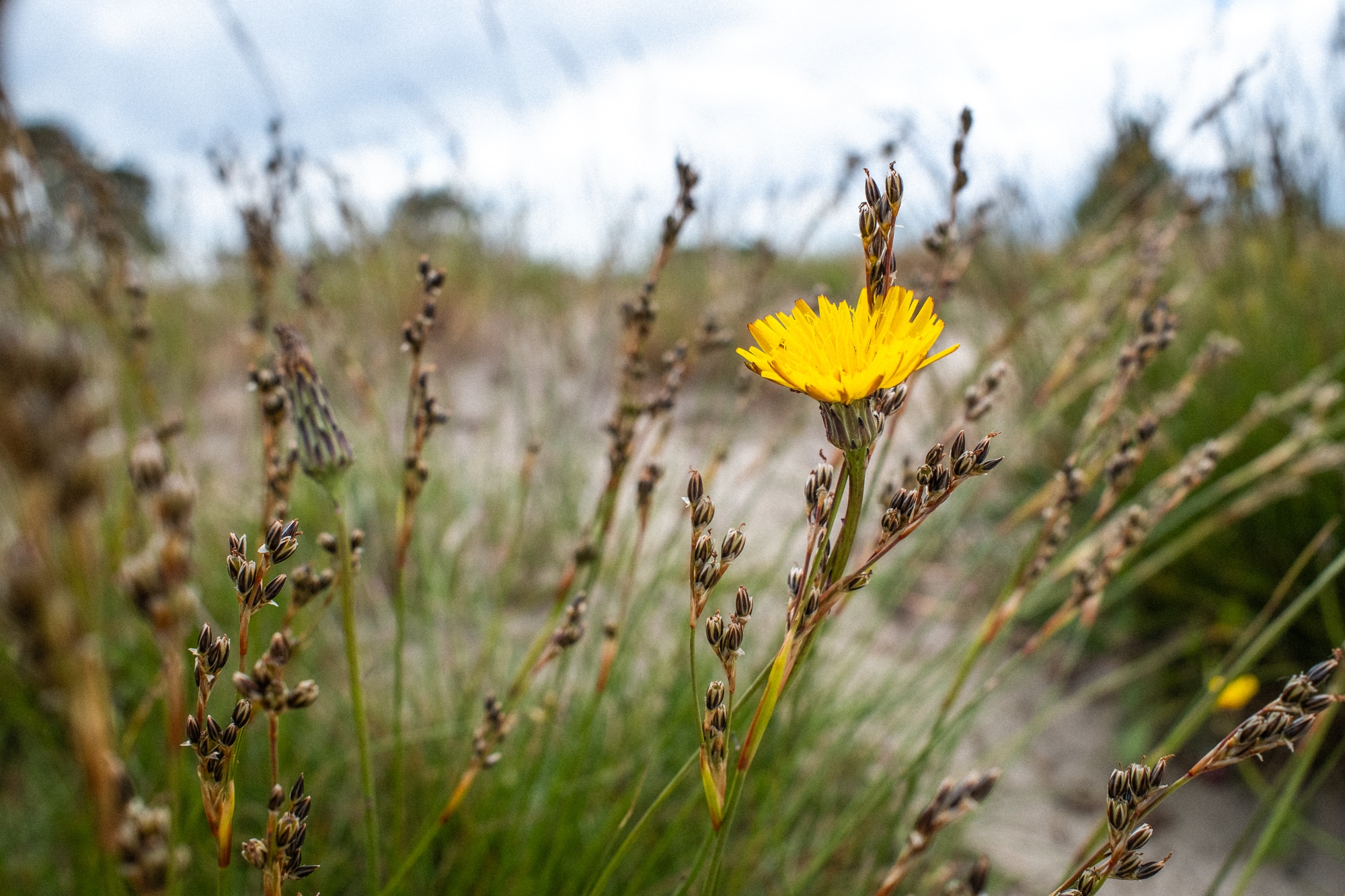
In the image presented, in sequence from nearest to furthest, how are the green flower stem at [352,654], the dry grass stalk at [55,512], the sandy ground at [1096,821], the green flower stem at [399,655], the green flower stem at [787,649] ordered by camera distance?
the dry grass stalk at [55,512]
the green flower stem at [787,649]
the green flower stem at [352,654]
the green flower stem at [399,655]
the sandy ground at [1096,821]

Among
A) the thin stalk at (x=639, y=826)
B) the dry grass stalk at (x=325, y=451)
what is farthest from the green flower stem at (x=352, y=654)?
the thin stalk at (x=639, y=826)

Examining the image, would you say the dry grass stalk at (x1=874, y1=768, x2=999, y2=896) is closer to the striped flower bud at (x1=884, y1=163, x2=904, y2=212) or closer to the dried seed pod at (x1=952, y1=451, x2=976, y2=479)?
the dried seed pod at (x1=952, y1=451, x2=976, y2=479)

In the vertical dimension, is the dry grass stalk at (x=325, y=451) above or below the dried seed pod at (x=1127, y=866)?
above

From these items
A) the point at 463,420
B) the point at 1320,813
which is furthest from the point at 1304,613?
the point at 463,420

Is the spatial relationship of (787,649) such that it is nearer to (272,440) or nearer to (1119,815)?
(1119,815)

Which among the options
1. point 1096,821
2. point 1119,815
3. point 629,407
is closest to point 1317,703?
point 1119,815

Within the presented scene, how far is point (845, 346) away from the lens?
58cm

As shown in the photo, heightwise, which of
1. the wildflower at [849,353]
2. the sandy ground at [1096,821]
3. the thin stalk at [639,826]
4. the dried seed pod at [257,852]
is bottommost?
the sandy ground at [1096,821]

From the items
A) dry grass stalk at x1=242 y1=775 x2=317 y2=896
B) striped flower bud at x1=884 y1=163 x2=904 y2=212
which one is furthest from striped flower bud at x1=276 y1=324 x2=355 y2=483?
striped flower bud at x1=884 y1=163 x2=904 y2=212

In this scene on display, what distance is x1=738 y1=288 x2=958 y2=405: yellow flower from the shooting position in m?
0.53

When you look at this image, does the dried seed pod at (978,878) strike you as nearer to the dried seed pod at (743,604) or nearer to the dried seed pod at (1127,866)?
the dried seed pod at (1127,866)

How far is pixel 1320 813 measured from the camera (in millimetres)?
1729

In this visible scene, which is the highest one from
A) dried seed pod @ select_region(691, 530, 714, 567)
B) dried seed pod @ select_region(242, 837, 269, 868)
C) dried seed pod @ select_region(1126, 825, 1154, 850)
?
dried seed pod @ select_region(691, 530, 714, 567)

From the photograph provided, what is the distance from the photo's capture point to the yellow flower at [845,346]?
53 centimetres
